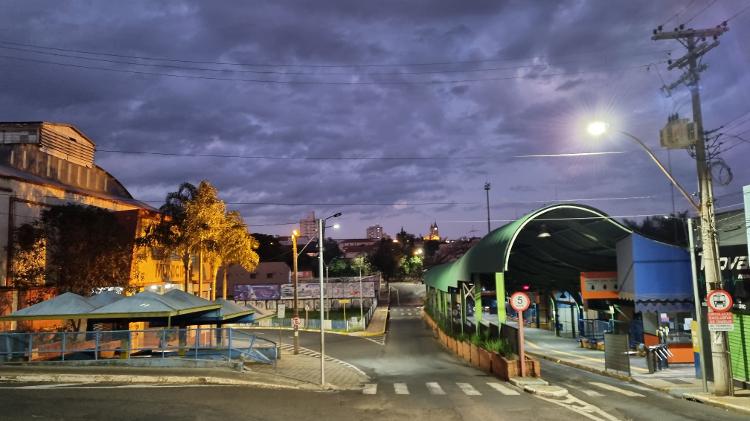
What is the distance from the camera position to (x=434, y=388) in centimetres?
1995

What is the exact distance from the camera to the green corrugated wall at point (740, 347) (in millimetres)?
17891

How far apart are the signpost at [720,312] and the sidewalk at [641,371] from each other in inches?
83.6

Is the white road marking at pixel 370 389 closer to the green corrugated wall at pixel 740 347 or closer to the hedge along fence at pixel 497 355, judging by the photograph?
the hedge along fence at pixel 497 355

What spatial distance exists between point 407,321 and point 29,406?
5729 cm

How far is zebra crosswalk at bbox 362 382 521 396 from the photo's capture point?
1852cm

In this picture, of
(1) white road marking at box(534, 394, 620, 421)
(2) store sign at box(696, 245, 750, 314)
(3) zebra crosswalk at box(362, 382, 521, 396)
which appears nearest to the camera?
(1) white road marking at box(534, 394, 620, 421)

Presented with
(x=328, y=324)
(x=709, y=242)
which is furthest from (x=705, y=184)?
(x=328, y=324)

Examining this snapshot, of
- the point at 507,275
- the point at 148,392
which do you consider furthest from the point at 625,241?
the point at 148,392

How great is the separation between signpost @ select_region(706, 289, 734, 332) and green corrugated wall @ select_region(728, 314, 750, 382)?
64.1 inches

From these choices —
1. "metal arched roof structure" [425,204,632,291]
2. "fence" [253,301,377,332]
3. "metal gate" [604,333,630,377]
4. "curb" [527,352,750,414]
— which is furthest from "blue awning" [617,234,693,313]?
"fence" [253,301,377,332]

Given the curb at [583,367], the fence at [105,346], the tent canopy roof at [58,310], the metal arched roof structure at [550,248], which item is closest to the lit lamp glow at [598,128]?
the metal arched roof structure at [550,248]

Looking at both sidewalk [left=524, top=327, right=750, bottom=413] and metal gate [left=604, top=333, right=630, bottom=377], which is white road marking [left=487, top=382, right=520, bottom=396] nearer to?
sidewalk [left=524, top=327, right=750, bottom=413]

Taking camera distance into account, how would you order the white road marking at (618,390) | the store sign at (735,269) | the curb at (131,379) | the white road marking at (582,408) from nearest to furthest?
the white road marking at (582,408) → the white road marking at (618,390) → the curb at (131,379) → the store sign at (735,269)

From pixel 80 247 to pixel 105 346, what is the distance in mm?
9948
